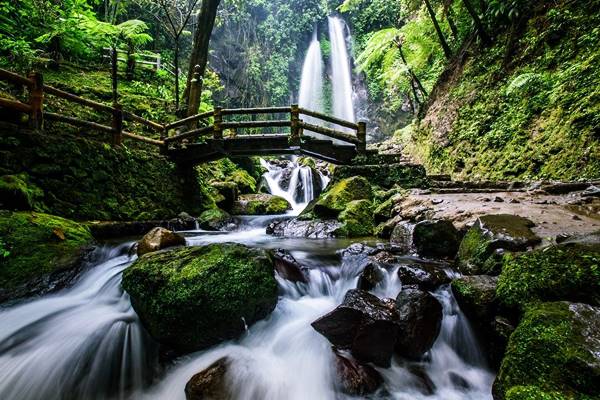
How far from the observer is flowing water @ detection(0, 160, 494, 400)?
9.32 feet

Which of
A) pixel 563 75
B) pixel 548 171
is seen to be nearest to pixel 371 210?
pixel 548 171

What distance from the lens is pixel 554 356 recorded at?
6.38 feet

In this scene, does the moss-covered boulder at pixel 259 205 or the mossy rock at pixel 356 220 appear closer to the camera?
the mossy rock at pixel 356 220

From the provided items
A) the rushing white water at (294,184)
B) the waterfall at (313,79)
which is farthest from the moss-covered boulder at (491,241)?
the waterfall at (313,79)

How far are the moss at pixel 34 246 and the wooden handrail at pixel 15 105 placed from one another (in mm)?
2061

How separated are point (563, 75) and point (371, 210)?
4912 mm

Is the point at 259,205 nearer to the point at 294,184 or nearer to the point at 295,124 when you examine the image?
the point at 295,124

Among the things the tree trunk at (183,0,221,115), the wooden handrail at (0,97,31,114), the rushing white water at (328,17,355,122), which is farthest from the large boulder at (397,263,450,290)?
the rushing white water at (328,17,355,122)

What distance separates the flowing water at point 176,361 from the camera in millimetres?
2842

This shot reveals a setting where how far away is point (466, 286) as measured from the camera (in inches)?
124

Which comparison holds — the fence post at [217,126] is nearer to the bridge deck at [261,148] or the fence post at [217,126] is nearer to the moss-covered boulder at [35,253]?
the bridge deck at [261,148]

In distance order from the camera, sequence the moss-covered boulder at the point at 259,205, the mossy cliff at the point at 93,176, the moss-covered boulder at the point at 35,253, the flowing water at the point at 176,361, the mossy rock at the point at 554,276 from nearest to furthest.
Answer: the mossy rock at the point at 554,276 < the flowing water at the point at 176,361 < the moss-covered boulder at the point at 35,253 < the mossy cliff at the point at 93,176 < the moss-covered boulder at the point at 259,205

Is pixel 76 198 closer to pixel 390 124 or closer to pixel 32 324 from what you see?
pixel 32 324

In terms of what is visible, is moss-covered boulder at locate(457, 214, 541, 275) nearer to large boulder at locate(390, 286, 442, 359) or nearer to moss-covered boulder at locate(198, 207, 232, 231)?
large boulder at locate(390, 286, 442, 359)
